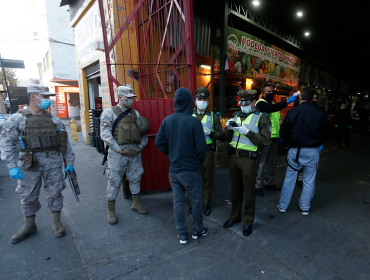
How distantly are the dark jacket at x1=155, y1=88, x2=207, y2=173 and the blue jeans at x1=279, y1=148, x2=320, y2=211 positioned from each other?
1743mm

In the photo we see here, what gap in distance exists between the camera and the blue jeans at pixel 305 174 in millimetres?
3172


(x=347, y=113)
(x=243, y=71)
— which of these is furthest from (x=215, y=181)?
(x=347, y=113)

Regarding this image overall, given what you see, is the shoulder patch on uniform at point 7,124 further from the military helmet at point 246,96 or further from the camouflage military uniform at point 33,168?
the military helmet at point 246,96

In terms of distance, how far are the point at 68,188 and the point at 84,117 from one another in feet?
14.5

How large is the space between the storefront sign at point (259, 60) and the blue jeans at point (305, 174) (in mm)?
5291

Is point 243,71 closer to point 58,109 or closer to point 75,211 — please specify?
point 75,211

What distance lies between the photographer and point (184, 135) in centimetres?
234

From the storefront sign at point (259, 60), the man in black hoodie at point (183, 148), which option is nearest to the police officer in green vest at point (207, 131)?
the man in black hoodie at point (183, 148)

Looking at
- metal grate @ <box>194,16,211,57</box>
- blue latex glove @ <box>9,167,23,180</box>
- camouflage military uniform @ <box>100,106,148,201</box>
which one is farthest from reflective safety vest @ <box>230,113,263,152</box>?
metal grate @ <box>194,16,211,57</box>

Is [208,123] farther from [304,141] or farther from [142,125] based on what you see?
[304,141]

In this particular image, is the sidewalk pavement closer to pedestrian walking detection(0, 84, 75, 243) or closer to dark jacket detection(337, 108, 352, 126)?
pedestrian walking detection(0, 84, 75, 243)

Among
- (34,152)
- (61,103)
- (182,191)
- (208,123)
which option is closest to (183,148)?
(182,191)

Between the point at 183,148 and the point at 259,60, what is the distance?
28.9 feet

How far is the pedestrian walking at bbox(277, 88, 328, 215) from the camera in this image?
122 inches
